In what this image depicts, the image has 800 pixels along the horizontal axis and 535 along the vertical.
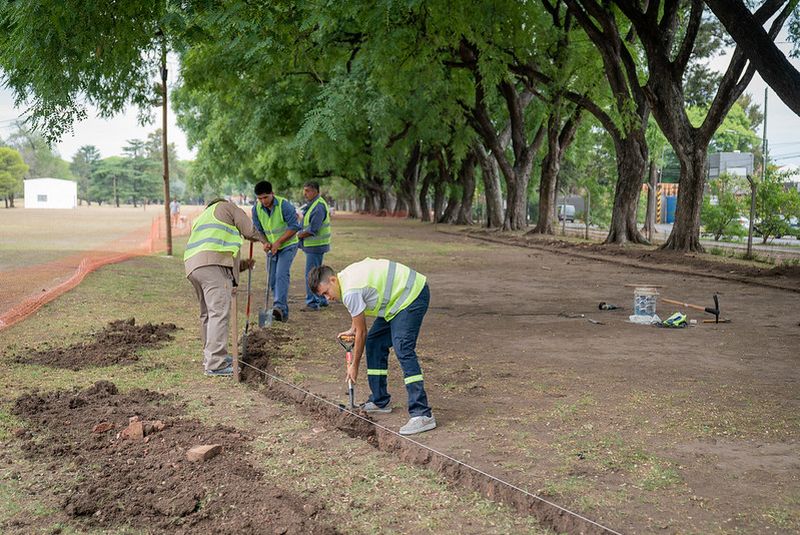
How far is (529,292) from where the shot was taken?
13.8 metres

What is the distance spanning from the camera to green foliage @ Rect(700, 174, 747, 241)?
945 inches

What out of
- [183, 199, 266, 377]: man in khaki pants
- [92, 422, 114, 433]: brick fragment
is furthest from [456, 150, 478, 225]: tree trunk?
[92, 422, 114, 433]: brick fragment

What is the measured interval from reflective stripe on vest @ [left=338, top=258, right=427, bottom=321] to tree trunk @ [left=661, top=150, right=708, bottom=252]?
626 inches

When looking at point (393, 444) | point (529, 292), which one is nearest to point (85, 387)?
point (393, 444)

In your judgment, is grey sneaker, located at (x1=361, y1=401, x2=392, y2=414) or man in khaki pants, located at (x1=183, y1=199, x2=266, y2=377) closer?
grey sneaker, located at (x1=361, y1=401, x2=392, y2=414)

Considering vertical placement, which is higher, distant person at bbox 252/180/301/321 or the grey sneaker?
distant person at bbox 252/180/301/321

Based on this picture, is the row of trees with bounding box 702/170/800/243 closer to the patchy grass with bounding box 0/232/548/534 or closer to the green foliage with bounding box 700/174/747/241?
the green foliage with bounding box 700/174/747/241

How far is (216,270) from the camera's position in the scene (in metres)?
7.47

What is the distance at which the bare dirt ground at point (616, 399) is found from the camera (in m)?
4.35

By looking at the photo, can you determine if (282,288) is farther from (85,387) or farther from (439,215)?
(439,215)

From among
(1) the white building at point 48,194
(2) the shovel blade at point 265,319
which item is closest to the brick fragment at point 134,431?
(2) the shovel blade at point 265,319

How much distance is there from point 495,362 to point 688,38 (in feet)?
45.9

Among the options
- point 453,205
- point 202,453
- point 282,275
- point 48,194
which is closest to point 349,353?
point 202,453

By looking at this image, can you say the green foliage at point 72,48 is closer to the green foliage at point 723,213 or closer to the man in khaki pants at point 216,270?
the man in khaki pants at point 216,270
